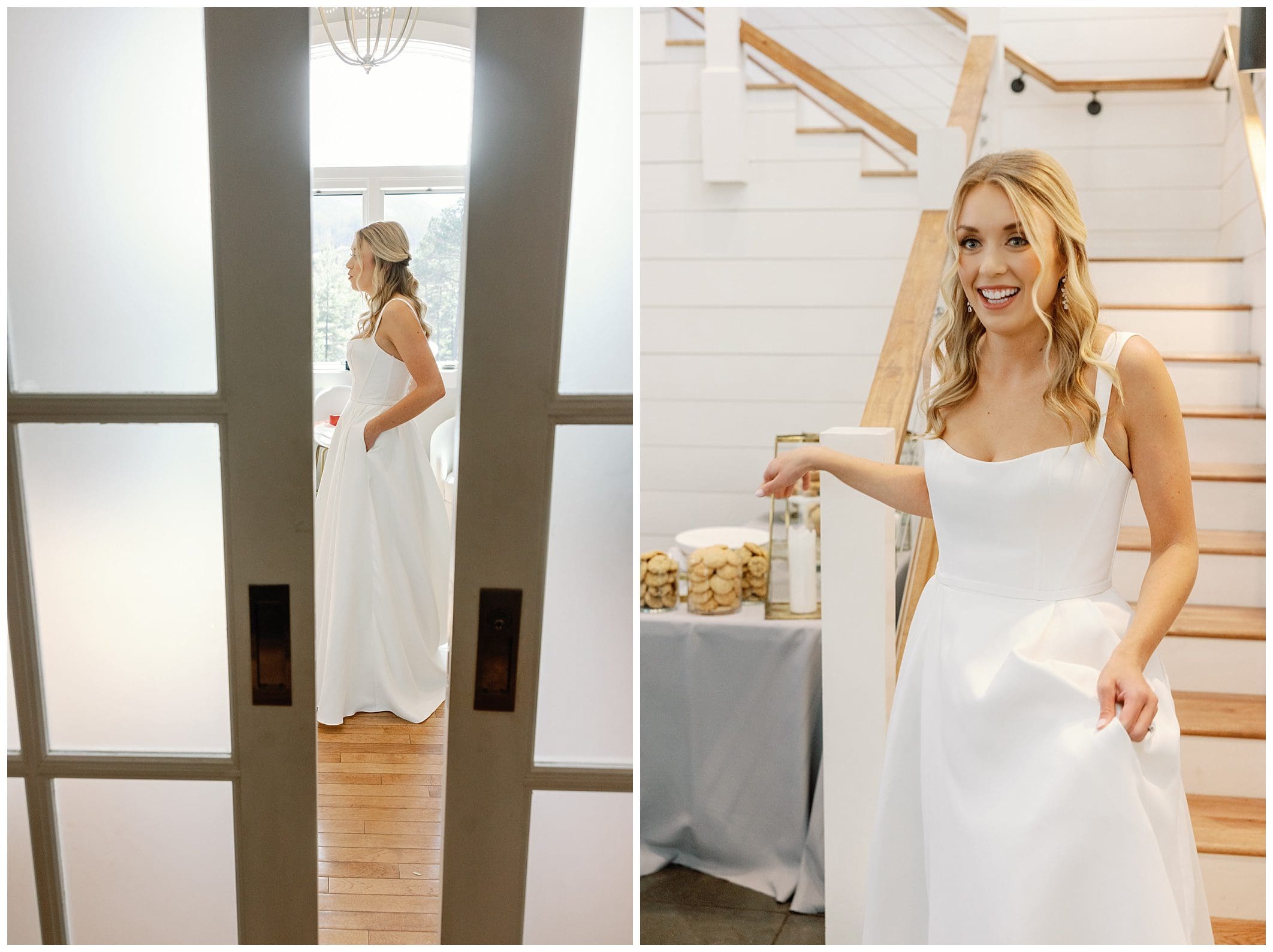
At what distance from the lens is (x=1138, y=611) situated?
137cm

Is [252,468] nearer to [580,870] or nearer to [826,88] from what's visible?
[580,870]

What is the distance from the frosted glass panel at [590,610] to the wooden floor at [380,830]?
192 millimetres

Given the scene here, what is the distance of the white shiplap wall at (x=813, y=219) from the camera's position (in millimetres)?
3711

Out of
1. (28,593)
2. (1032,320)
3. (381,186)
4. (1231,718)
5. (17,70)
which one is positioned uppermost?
(17,70)

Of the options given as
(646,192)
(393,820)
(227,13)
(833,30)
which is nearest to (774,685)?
(393,820)

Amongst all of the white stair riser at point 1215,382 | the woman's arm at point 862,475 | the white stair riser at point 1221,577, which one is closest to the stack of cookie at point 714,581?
the woman's arm at point 862,475

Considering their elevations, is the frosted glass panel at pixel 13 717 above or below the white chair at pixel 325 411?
below

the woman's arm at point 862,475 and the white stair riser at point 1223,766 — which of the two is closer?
the woman's arm at point 862,475

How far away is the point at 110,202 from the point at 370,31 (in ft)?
1.52

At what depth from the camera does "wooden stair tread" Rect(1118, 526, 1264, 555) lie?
2.82 m

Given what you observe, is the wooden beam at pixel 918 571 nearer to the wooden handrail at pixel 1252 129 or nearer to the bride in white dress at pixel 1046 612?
the bride in white dress at pixel 1046 612

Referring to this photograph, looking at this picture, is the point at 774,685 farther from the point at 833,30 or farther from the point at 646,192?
the point at 833,30

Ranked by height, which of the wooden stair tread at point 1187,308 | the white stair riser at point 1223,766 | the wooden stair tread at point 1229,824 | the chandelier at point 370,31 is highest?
the chandelier at point 370,31

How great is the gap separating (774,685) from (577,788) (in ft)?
2.98
